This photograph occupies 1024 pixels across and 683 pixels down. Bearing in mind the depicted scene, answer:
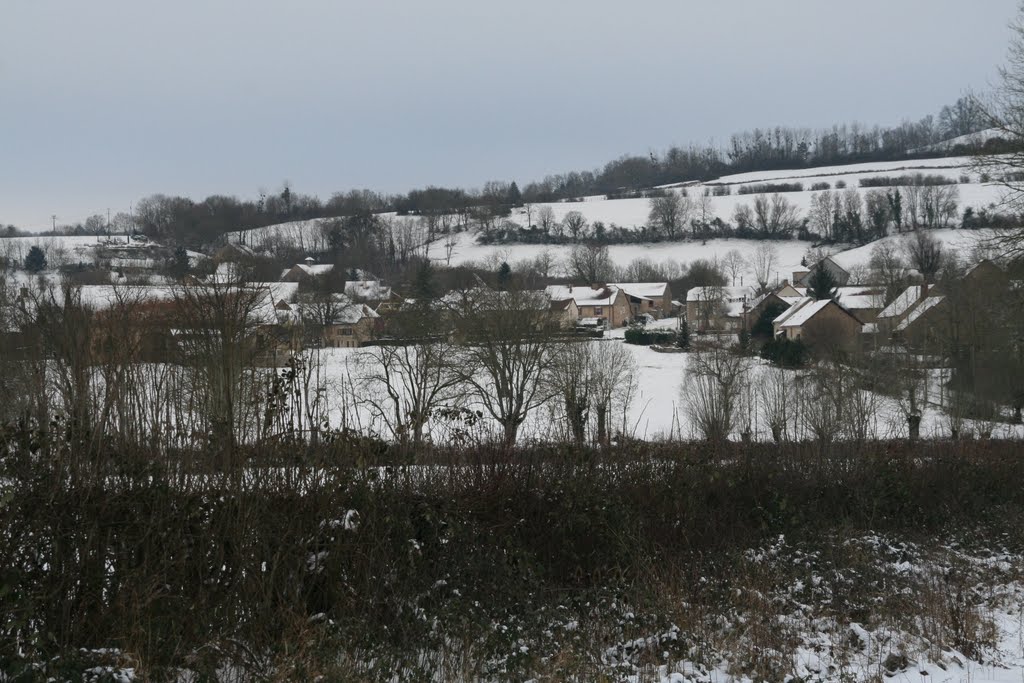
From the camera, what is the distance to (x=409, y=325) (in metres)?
32.8

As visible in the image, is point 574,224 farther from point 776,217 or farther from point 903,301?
point 903,301

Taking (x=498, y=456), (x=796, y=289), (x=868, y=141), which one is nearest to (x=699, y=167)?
(x=868, y=141)

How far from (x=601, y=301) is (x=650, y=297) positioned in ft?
40.1

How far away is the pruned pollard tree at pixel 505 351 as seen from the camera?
30484 mm

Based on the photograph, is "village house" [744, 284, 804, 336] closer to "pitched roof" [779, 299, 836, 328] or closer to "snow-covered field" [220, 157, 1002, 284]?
"pitched roof" [779, 299, 836, 328]

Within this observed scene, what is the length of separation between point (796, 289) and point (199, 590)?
93.0 m

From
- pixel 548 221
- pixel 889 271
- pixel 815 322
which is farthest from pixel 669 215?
pixel 815 322

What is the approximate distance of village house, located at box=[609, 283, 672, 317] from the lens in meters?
93.9

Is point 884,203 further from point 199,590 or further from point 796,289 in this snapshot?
point 199,590

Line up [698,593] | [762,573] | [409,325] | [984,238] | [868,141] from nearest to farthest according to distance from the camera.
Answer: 1. [698,593]
2. [762,573]
3. [984,238]
4. [409,325]
5. [868,141]

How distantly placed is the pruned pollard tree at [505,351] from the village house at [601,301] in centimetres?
5030

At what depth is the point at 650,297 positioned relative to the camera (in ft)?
320

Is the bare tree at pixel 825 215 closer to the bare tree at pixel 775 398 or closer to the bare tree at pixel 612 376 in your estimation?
the bare tree at pixel 612 376

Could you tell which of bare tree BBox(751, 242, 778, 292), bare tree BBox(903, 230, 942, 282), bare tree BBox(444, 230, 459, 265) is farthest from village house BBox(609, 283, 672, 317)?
bare tree BBox(903, 230, 942, 282)
